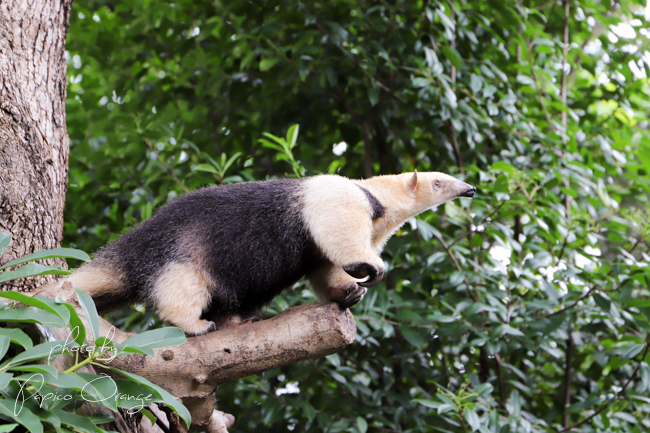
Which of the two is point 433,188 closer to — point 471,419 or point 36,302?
point 471,419

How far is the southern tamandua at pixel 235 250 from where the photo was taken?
7.21 feet

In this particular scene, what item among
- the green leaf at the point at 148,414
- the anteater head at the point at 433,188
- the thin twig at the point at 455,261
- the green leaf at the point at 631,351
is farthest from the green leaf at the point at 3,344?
the green leaf at the point at 631,351

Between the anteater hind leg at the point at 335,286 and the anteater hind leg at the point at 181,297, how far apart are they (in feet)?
1.78

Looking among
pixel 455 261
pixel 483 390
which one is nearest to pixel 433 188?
pixel 455 261

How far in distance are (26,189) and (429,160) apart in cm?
305

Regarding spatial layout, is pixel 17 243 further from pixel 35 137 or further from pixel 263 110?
pixel 263 110

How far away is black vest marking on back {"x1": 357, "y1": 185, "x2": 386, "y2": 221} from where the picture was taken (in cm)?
242

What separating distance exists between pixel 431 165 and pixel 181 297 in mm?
2663

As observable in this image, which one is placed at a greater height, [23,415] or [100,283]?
[23,415]

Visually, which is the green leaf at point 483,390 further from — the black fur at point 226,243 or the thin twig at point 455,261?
the black fur at point 226,243

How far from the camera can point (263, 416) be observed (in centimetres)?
345

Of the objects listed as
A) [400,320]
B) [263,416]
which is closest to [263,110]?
[400,320]

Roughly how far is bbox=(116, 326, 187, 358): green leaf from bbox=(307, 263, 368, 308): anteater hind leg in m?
0.70

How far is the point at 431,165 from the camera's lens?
14.2ft
